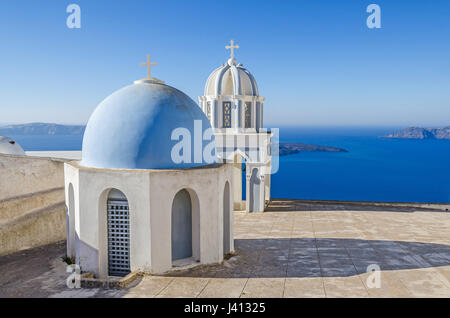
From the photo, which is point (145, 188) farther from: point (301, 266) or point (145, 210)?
point (301, 266)

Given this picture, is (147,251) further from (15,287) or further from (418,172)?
(418,172)

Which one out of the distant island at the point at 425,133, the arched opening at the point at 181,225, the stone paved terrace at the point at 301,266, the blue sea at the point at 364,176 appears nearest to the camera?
the stone paved terrace at the point at 301,266

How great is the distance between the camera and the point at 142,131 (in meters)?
8.69

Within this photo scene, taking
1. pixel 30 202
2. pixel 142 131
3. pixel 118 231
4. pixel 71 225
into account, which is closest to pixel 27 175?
pixel 30 202

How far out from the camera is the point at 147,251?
8.48m

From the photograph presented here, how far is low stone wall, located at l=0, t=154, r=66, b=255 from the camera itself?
1152 centimetres

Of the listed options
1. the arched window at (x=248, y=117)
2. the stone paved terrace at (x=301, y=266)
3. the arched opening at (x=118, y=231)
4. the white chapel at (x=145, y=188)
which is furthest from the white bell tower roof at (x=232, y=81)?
the arched opening at (x=118, y=231)

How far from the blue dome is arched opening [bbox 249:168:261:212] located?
Result: 897 centimetres

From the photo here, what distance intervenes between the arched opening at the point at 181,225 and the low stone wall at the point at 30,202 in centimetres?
541

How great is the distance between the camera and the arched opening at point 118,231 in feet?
29.0

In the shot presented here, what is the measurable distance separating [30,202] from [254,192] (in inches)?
377

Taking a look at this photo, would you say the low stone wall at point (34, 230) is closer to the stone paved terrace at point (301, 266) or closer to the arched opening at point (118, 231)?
the stone paved terrace at point (301, 266)

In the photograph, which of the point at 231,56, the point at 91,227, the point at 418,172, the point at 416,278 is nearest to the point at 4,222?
the point at 91,227

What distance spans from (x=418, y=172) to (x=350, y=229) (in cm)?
6903
